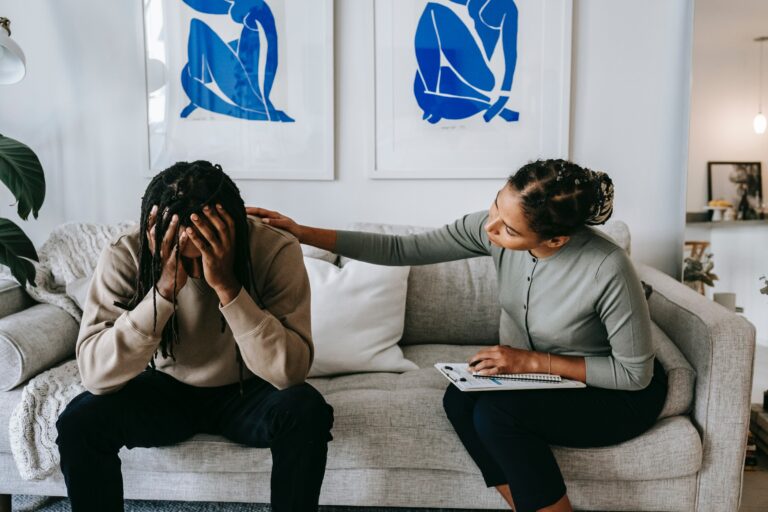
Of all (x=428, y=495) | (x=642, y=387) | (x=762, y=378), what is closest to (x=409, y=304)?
(x=428, y=495)

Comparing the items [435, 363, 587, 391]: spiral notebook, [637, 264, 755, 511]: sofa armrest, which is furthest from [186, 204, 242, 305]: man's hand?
[637, 264, 755, 511]: sofa armrest

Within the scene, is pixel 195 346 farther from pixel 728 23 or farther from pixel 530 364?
pixel 728 23

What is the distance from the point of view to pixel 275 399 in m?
1.45

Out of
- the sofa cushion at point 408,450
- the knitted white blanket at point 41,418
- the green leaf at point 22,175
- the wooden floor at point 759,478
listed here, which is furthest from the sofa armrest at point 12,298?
the wooden floor at point 759,478

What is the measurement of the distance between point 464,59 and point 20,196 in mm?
1597

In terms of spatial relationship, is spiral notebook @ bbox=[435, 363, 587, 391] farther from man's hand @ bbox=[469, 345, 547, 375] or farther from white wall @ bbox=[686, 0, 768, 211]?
white wall @ bbox=[686, 0, 768, 211]

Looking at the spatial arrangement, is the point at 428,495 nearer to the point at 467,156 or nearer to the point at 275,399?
the point at 275,399

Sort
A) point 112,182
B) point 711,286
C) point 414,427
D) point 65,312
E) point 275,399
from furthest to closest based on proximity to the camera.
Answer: point 112,182 → point 711,286 → point 65,312 → point 414,427 → point 275,399

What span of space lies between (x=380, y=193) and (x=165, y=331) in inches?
48.1

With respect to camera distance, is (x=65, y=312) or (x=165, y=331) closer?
(x=165, y=331)

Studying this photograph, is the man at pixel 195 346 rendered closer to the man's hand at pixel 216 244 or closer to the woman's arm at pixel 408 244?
the man's hand at pixel 216 244

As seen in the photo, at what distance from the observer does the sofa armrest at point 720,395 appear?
1.54 meters

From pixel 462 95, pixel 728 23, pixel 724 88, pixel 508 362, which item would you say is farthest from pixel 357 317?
pixel 728 23

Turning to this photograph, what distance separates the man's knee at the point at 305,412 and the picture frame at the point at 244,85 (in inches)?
48.8
